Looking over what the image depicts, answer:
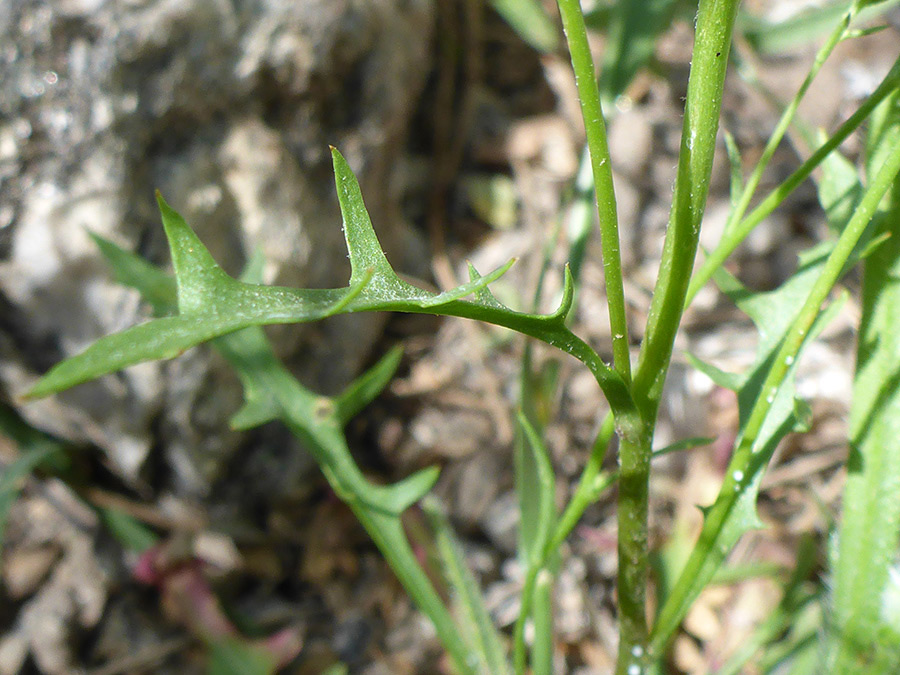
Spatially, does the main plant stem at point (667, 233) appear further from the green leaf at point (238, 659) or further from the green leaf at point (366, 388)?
the green leaf at point (238, 659)

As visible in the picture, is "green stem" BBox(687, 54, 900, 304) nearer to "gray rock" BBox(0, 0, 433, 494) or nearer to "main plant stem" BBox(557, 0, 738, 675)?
"main plant stem" BBox(557, 0, 738, 675)

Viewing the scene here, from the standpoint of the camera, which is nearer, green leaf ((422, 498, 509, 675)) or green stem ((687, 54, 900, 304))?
green stem ((687, 54, 900, 304))

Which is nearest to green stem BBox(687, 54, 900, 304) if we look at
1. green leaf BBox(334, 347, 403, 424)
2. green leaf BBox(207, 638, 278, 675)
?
green leaf BBox(334, 347, 403, 424)

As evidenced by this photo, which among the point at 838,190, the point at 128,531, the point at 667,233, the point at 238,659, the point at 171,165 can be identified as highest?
the point at 171,165

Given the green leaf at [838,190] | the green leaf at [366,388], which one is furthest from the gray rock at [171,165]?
the green leaf at [838,190]

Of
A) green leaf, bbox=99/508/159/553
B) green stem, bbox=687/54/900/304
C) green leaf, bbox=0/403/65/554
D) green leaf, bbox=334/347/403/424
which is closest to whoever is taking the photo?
green stem, bbox=687/54/900/304

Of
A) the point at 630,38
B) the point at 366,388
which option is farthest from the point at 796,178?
the point at 630,38

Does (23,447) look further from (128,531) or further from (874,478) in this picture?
(874,478)

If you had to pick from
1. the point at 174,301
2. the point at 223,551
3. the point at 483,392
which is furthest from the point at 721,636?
the point at 174,301
